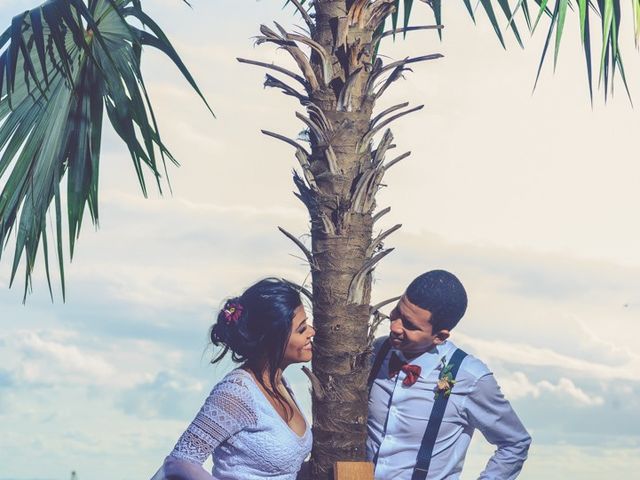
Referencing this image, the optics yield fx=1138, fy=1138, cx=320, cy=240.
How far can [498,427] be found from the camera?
19.4 ft

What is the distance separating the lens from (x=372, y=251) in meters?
6.28

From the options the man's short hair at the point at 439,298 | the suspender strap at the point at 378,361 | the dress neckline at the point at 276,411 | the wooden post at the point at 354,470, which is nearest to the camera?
the dress neckline at the point at 276,411

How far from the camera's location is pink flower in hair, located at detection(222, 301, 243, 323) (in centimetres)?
533

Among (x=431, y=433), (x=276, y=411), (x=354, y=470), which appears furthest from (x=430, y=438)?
(x=276, y=411)

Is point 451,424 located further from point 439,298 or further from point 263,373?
point 263,373

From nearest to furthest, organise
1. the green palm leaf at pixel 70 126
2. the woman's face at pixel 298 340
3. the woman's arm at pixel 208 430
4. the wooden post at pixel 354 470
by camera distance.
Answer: the woman's arm at pixel 208 430
the woman's face at pixel 298 340
the wooden post at pixel 354 470
the green palm leaf at pixel 70 126

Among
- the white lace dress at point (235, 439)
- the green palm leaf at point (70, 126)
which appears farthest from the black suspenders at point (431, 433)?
the green palm leaf at point (70, 126)

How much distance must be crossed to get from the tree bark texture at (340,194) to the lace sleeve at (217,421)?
1.08m

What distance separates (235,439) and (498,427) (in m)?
1.52

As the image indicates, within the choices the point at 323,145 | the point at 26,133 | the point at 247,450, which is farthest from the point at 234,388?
the point at 26,133

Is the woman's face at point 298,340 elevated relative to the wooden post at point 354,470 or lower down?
elevated

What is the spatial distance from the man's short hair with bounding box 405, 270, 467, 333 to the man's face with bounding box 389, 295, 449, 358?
3 centimetres

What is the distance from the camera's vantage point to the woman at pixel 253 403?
5070mm

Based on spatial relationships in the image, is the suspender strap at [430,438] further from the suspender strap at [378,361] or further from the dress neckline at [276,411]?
the dress neckline at [276,411]
